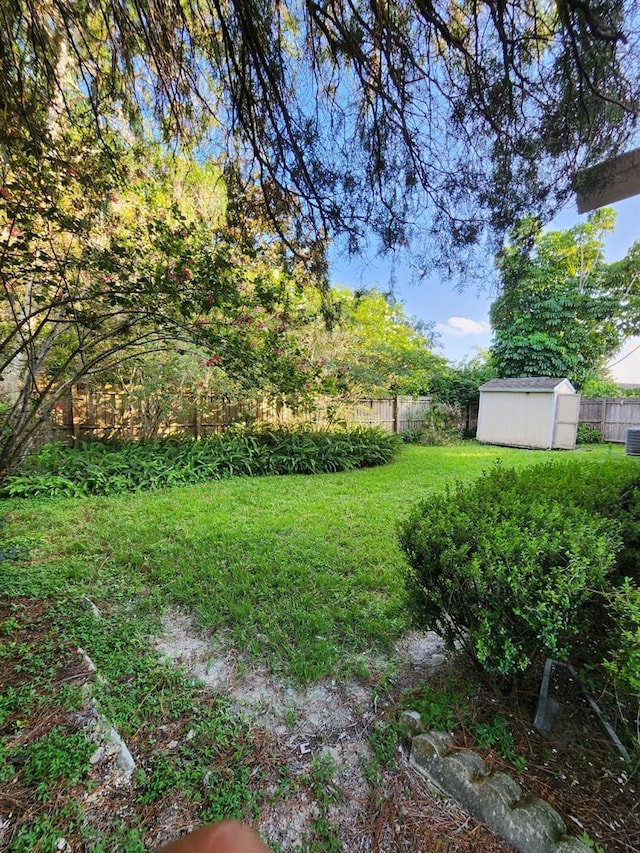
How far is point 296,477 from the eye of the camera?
6992 millimetres

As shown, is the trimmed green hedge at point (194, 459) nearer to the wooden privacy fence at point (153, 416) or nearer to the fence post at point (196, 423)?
the wooden privacy fence at point (153, 416)

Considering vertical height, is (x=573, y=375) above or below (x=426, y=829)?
above

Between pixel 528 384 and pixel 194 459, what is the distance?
9.76 m

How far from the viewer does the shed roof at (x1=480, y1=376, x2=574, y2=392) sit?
10480mm

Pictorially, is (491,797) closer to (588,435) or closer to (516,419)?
(516,419)

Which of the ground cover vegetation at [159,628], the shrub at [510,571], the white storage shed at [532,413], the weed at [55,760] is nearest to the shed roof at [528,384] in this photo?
the white storage shed at [532,413]

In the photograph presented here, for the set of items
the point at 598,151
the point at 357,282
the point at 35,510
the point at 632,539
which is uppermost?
the point at 598,151

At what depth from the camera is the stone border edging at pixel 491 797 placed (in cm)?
112

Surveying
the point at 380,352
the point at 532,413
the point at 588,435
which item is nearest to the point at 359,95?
the point at 380,352

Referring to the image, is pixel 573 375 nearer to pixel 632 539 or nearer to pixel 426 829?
pixel 632 539

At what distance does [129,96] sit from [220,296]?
134cm

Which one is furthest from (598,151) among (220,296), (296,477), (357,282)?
(296,477)

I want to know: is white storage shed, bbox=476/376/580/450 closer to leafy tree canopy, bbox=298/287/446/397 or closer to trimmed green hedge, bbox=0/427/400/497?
leafy tree canopy, bbox=298/287/446/397

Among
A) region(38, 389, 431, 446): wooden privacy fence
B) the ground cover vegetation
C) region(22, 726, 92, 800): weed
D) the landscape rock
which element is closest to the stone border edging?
the landscape rock
